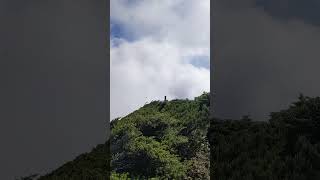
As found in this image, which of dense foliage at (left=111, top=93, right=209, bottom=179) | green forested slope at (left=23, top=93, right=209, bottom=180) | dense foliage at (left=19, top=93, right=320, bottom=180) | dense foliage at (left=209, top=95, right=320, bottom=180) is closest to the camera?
dense foliage at (left=209, top=95, right=320, bottom=180)

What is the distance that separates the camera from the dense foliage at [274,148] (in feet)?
30.5

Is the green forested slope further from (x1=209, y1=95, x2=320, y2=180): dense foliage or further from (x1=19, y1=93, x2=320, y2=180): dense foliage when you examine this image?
(x1=209, y1=95, x2=320, y2=180): dense foliage

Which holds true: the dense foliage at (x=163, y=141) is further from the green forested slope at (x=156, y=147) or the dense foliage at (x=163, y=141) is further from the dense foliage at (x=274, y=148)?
the dense foliage at (x=274, y=148)

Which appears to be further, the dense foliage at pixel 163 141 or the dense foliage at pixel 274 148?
the dense foliage at pixel 163 141

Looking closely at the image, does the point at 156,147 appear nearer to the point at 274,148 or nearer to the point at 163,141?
the point at 163,141

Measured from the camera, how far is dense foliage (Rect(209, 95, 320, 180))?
930cm

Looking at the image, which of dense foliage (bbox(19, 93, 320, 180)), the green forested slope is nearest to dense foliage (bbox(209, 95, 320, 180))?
dense foliage (bbox(19, 93, 320, 180))

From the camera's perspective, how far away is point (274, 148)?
9.96 meters

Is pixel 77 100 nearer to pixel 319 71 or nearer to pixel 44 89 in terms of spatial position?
pixel 44 89

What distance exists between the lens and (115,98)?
16281 millimetres

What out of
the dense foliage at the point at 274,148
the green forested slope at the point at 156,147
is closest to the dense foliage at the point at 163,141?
the green forested slope at the point at 156,147

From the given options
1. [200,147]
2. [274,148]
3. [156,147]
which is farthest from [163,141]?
[274,148]

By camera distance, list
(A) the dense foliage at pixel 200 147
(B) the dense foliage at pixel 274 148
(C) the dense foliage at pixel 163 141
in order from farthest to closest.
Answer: (C) the dense foliage at pixel 163 141
(A) the dense foliage at pixel 200 147
(B) the dense foliage at pixel 274 148

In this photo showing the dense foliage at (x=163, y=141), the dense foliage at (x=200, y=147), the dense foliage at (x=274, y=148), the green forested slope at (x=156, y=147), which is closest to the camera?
the dense foliage at (x=274, y=148)
